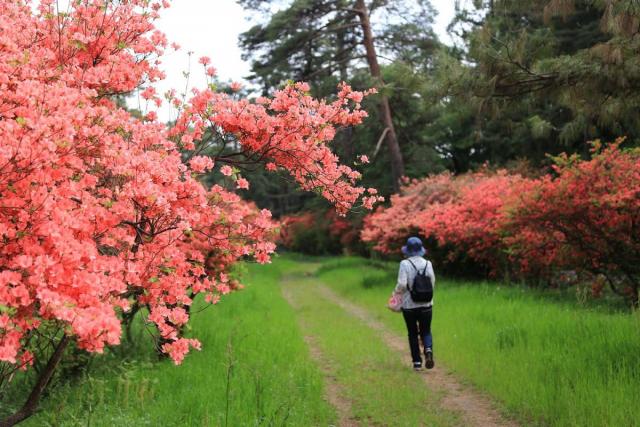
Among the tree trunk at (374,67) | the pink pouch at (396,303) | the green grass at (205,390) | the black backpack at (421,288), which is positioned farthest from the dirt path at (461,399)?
the tree trunk at (374,67)

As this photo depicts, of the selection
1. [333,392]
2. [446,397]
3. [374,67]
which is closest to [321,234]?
[374,67]

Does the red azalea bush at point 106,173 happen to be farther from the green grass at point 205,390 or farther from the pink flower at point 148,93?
the green grass at point 205,390

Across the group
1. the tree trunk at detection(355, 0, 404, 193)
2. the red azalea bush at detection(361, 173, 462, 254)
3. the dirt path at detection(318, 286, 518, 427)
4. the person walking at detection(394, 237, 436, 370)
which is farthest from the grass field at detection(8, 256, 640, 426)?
the tree trunk at detection(355, 0, 404, 193)

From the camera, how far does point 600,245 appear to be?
28.2 feet

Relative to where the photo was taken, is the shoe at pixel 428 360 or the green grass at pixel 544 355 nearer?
the green grass at pixel 544 355

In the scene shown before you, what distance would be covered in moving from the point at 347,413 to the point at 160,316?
271 cm

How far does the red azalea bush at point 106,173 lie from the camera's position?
270 cm

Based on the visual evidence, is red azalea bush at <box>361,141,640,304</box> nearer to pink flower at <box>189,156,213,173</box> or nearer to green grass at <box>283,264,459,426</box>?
green grass at <box>283,264,459,426</box>

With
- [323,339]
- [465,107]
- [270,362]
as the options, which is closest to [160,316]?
[270,362]

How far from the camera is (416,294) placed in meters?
6.63

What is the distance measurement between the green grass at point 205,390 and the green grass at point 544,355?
6.25ft

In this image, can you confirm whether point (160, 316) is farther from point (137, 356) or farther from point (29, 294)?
point (137, 356)

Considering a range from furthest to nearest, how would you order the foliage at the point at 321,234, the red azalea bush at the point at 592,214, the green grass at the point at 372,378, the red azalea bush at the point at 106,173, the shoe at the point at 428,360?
the foliage at the point at 321,234 → the red azalea bush at the point at 592,214 → the shoe at the point at 428,360 → the green grass at the point at 372,378 → the red azalea bush at the point at 106,173

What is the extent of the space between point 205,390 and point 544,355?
149 inches
